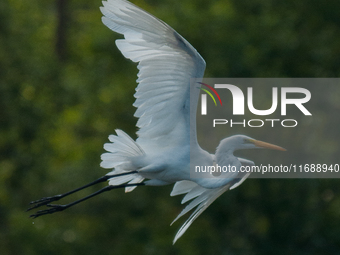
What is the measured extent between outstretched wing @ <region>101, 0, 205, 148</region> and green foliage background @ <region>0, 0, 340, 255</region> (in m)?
5.10

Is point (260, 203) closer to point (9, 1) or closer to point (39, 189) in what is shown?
point (39, 189)

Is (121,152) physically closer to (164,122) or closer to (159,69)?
(164,122)

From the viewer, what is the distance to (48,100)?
1127 cm

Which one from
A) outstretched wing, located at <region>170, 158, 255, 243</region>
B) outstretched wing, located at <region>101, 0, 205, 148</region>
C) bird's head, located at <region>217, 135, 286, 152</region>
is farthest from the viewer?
bird's head, located at <region>217, 135, 286, 152</region>

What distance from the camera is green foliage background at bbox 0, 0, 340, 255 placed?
9.09 m

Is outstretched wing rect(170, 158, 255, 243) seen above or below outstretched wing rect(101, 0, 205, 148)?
below

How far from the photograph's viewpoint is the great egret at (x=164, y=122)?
141 inches

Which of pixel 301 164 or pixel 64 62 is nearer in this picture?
pixel 301 164

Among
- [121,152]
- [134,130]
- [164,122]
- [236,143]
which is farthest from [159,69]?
[134,130]

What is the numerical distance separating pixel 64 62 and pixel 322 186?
27.3 ft

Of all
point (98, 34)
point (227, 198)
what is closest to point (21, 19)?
point (98, 34)

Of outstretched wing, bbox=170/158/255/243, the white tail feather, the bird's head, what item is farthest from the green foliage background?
the white tail feather

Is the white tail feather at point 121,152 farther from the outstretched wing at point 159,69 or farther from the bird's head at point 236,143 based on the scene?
the bird's head at point 236,143

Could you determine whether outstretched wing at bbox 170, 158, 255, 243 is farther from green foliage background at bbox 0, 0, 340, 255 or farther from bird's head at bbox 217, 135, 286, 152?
green foliage background at bbox 0, 0, 340, 255
